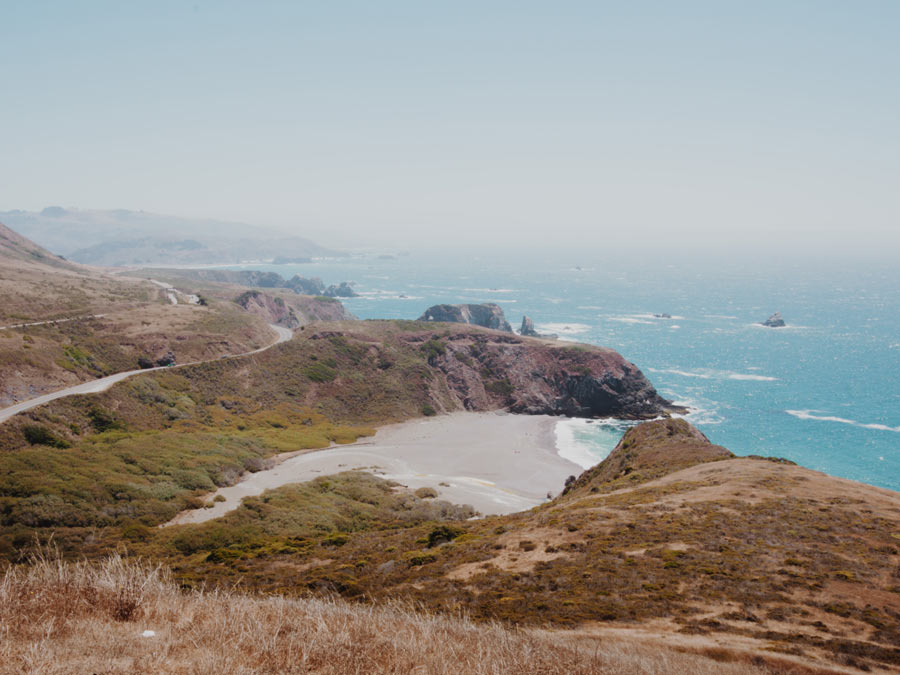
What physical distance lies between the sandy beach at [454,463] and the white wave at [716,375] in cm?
4442

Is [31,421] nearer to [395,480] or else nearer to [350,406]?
[395,480]

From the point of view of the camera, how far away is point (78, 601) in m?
9.61

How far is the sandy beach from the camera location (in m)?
50.9

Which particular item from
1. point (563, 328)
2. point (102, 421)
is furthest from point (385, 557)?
point (563, 328)

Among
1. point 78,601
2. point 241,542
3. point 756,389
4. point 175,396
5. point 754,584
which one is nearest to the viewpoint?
point 78,601

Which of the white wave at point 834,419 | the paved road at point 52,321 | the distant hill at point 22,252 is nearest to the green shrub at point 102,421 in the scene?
the paved road at point 52,321

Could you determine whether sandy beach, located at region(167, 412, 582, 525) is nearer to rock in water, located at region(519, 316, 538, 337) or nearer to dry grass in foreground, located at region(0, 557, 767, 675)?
dry grass in foreground, located at region(0, 557, 767, 675)

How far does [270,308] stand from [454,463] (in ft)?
397

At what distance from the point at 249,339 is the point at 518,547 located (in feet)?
279

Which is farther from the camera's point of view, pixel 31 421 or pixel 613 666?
pixel 31 421

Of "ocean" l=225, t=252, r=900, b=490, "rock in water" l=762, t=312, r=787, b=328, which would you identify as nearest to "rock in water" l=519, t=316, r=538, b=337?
"ocean" l=225, t=252, r=900, b=490

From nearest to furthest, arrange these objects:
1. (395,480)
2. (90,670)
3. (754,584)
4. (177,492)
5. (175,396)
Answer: (90,670) < (754,584) < (177,492) < (395,480) < (175,396)

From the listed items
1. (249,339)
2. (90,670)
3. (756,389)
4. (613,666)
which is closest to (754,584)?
(613,666)

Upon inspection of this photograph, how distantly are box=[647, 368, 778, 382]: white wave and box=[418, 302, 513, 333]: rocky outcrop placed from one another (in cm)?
5518
